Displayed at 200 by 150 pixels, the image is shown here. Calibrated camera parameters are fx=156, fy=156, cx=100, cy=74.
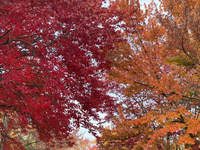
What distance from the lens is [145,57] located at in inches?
240

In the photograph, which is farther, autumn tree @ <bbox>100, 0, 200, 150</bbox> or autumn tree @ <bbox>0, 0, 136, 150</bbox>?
autumn tree @ <bbox>100, 0, 200, 150</bbox>

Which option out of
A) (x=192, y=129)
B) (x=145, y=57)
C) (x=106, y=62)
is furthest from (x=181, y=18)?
(x=192, y=129)

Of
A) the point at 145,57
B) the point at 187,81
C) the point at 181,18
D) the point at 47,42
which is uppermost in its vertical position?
the point at 181,18

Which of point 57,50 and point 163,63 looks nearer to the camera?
point 57,50

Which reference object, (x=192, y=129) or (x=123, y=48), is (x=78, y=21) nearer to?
(x=123, y=48)

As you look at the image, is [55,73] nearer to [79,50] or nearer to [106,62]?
[79,50]

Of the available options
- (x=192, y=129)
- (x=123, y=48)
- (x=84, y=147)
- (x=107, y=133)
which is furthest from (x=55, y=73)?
(x=84, y=147)

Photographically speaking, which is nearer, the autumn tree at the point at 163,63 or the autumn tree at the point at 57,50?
the autumn tree at the point at 57,50

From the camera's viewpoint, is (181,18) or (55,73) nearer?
A: (55,73)

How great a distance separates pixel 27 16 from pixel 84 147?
2470 cm

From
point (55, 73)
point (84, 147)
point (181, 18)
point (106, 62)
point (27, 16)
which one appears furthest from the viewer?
point (84, 147)

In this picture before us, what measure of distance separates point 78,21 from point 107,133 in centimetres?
488

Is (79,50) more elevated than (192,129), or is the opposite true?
(79,50)

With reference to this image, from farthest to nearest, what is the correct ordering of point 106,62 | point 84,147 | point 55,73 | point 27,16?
point 84,147 < point 106,62 < point 55,73 < point 27,16
